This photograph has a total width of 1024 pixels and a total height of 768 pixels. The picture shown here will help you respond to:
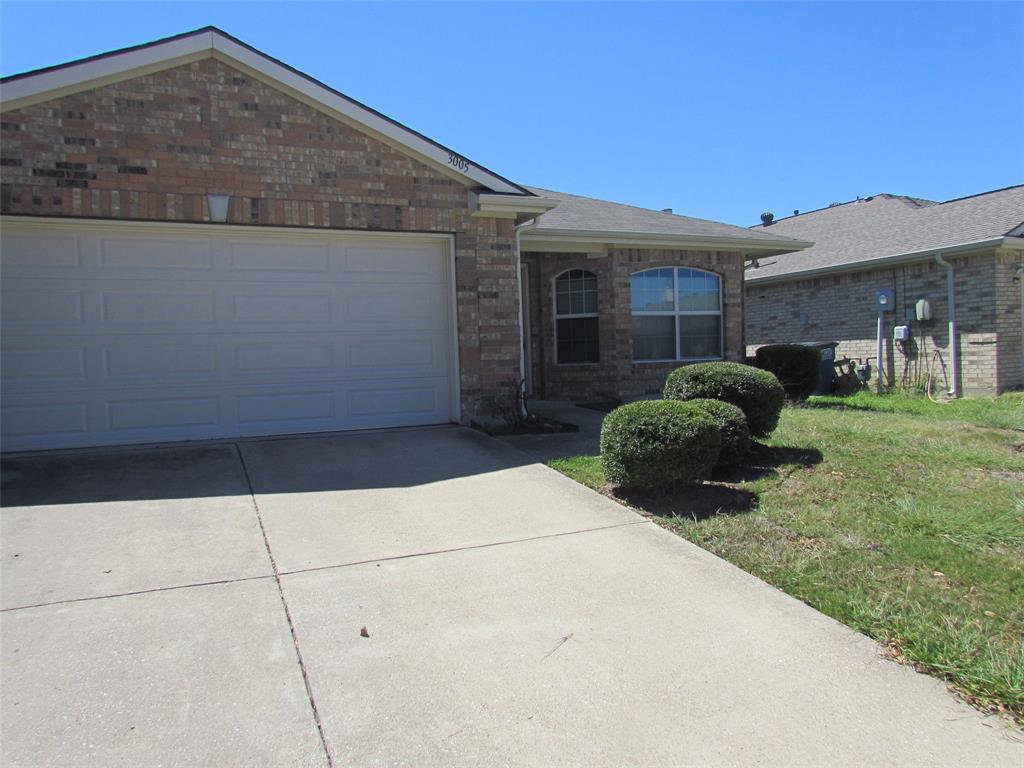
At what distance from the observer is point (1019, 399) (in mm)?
12094

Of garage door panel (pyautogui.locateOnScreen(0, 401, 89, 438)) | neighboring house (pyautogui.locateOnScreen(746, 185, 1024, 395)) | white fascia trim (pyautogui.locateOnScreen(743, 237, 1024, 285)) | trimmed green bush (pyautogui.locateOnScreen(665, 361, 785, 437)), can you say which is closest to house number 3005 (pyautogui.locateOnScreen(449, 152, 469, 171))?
trimmed green bush (pyautogui.locateOnScreen(665, 361, 785, 437))

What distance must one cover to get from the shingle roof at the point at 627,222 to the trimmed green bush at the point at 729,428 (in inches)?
209

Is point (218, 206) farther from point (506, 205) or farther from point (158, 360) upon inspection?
point (506, 205)

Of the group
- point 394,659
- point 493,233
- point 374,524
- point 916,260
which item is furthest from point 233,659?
point 916,260

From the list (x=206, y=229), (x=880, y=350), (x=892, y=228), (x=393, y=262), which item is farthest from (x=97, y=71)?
(x=892, y=228)

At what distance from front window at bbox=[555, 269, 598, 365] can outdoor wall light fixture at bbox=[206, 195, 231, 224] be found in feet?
20.0

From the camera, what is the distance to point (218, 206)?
7777 mm

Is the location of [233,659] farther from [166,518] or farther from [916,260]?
[916,260]

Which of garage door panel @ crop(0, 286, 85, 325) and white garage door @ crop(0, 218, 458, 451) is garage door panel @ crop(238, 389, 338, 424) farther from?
garage door panel @ crop(0, 286, 85, 325)

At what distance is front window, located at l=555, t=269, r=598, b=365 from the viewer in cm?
1223

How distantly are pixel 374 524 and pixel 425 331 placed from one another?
4149 millimetres

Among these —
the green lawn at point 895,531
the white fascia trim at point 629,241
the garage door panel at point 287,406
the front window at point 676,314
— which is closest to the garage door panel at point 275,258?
the garage door panel at point 287,406

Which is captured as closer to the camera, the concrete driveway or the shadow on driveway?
the concrete driveway

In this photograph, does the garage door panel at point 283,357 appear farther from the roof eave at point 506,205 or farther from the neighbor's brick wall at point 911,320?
the neighbor's brick wall at point 911,320
